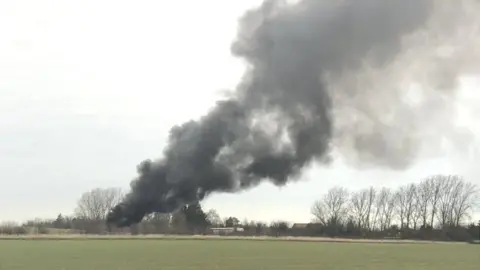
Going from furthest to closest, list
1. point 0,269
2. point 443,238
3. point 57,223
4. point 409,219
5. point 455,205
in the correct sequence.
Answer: point 57,223, point 409,219, point 455,205, point 443,238, point 0,269

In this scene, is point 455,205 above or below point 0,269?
above

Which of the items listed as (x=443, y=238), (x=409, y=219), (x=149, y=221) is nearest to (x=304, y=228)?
(x=149, y=221)

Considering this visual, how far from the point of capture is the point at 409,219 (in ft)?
238

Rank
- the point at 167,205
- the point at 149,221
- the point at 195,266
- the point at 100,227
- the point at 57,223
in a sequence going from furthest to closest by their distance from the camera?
1. the point at 57,223
2. the point at 100,227
3. the point at 149,221
4. the point at 167,205
5. the point at 195,266

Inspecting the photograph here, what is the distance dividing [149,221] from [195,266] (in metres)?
56.9

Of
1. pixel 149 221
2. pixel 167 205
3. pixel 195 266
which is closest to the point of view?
pixel 195 266

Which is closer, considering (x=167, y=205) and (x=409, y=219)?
(x=409, y=219)

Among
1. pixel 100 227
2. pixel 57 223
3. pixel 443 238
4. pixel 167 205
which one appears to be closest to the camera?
pixel 443 238

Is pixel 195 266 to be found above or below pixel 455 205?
below

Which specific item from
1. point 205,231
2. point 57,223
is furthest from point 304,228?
point 57,223

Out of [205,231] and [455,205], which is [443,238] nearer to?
[455,205]

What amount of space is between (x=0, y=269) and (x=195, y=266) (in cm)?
1050

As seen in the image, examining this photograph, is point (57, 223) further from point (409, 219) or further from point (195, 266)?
point (195, 266)

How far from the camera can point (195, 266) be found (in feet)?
116
